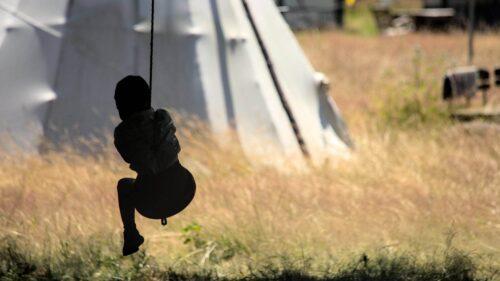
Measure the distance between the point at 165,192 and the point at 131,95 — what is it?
1.57 ft

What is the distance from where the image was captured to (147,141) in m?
5.34

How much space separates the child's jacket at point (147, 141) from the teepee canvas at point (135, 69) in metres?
4.66

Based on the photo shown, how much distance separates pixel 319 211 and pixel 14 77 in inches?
120

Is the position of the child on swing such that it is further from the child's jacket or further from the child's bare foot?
the child's bare foot

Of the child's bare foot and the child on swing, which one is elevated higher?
the child on swing

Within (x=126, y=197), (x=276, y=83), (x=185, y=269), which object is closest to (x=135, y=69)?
(x=276, y=83)

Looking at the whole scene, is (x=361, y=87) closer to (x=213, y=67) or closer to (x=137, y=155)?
(x=213, y=67)

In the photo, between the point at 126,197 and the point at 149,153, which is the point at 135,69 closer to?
the point at 126,197

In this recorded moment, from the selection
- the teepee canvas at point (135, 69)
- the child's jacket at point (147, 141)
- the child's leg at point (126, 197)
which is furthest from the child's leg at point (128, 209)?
the teepee canvas at point (135, 69)

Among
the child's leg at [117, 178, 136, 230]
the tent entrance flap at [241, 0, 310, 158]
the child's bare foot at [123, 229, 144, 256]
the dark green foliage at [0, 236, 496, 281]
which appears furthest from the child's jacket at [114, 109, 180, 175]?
the tent entrance flap at [241, 0, 310, 158]

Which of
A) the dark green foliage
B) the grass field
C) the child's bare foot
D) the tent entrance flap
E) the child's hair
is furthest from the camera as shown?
the tent entrance flap

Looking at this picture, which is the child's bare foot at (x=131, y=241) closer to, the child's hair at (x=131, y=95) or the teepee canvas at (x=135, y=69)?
the child's hair at (x=131, y=95)

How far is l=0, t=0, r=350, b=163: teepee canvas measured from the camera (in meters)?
10.1

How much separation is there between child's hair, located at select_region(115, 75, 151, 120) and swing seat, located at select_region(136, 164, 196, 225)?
1.05 feet
